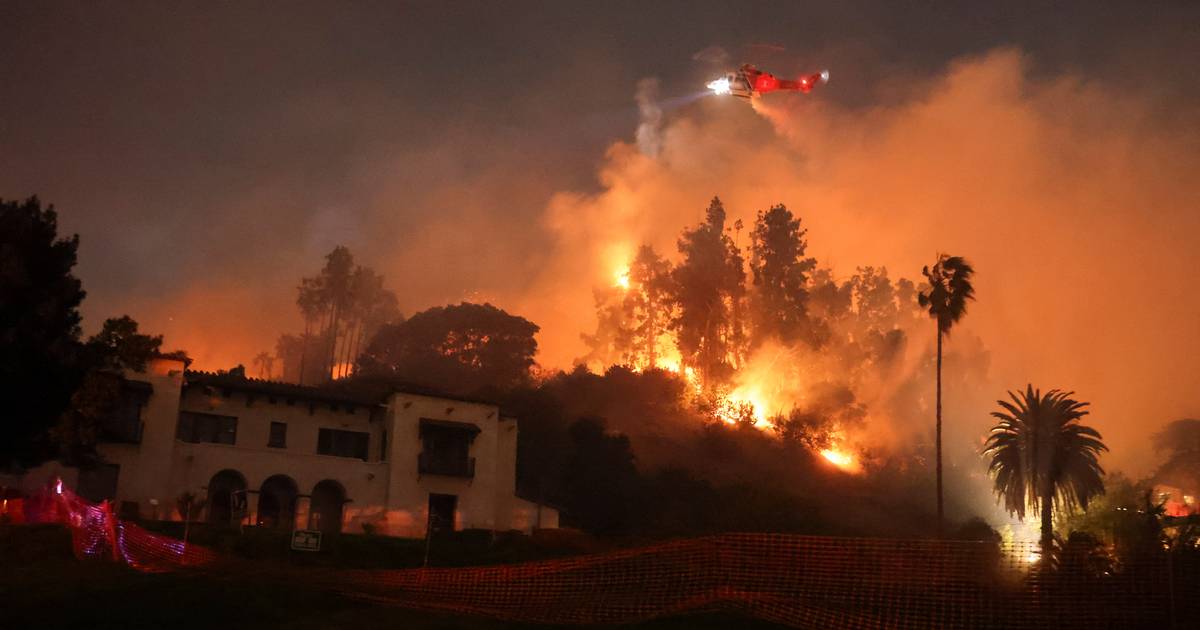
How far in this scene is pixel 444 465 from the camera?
156 feet

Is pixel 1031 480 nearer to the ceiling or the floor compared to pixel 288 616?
nearer to the ceiling

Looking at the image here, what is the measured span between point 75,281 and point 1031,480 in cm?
4784

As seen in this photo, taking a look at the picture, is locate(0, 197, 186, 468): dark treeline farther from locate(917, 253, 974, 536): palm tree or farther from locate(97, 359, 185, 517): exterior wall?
locate(917, 253, 974, 536): palm tree

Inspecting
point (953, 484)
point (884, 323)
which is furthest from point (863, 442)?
point (884, 323)

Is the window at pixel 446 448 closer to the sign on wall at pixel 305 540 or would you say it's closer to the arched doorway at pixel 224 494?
the arched doorway at pixel 224 494

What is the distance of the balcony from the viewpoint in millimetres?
47000

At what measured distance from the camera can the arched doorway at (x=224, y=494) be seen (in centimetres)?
4266

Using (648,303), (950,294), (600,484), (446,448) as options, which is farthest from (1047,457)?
(648,303)

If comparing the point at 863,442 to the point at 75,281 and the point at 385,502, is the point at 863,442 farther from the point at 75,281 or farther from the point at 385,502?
the point at 75,281

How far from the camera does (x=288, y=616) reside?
61.3 feet

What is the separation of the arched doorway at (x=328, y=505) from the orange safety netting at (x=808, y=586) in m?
21.0

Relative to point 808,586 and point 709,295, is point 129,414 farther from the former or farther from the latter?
point 709,295

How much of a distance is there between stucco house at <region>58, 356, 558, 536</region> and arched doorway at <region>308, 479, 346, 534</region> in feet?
0.16

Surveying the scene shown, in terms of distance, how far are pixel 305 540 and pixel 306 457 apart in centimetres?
1771
